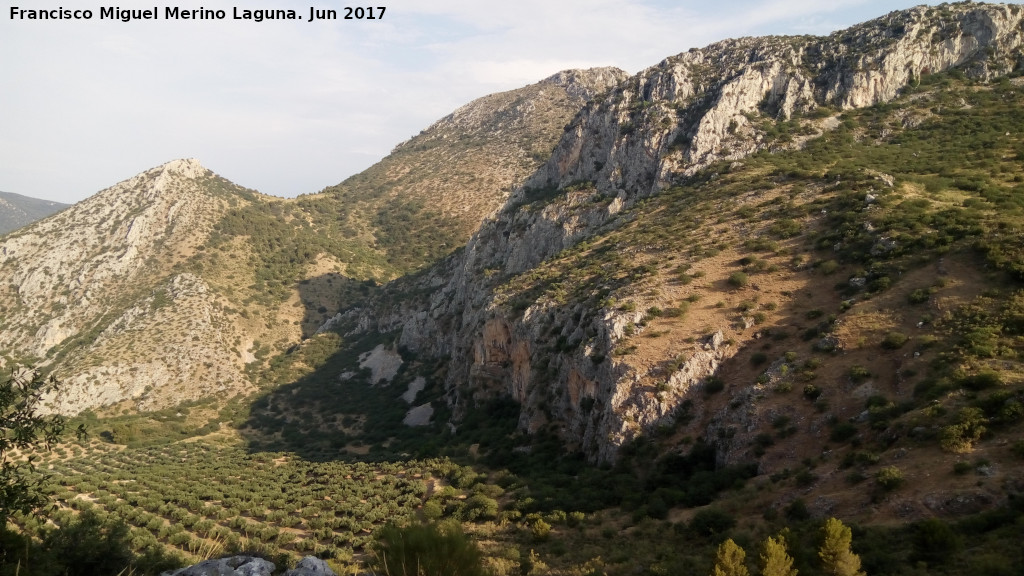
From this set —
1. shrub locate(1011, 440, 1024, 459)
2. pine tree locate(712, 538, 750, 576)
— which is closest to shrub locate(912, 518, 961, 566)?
pine tree locate(712, 538, 750, 576)

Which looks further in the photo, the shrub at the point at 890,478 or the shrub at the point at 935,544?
the shrub at the point at 890,478

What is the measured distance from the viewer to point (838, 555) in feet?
41.3

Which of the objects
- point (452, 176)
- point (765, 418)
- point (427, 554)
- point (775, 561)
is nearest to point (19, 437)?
point (427, 554)

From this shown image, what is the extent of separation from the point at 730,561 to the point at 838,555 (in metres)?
2.81

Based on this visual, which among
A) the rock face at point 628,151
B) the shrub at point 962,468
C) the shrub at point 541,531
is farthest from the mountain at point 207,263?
the shrub at point 962,468

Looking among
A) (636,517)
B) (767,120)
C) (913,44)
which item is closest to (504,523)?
(636,517)

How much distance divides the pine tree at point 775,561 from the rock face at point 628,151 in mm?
19656

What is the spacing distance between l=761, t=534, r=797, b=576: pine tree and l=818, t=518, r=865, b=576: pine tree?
1071mm

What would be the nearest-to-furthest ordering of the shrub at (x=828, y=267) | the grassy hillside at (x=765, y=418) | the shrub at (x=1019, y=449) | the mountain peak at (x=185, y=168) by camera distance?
the shrub at (x=1019, y=449) < the grassy hillside at (x=765, y=418) < the shrub at (x=828, y=267) < the mountain peak at (x=185, y=168)

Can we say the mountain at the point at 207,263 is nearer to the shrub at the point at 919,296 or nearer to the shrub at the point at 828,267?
the shrub at the point at 828,267

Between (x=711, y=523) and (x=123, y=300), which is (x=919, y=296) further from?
(x=123, y=300)

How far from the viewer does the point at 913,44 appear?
55.1 metres

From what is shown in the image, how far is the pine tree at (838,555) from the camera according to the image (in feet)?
41.0

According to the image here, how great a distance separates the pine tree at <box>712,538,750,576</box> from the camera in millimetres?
12312
